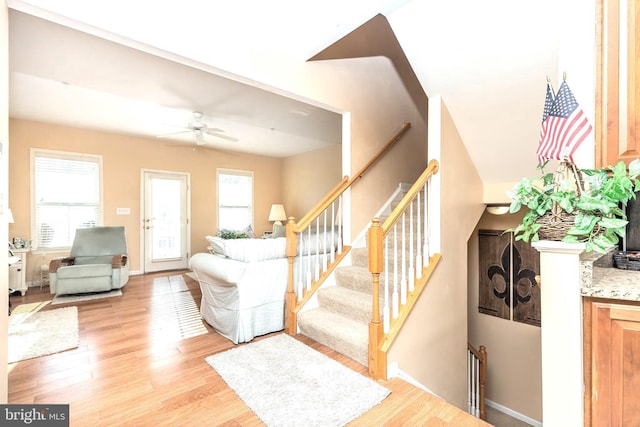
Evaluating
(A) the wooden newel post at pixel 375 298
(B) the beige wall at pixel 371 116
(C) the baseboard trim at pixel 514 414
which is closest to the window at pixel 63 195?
(B) the beige wall at pixel 371 116

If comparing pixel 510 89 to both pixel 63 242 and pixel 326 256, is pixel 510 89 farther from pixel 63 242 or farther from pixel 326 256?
pixel 63 242

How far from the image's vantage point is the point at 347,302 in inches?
103

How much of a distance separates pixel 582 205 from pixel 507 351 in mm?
3923

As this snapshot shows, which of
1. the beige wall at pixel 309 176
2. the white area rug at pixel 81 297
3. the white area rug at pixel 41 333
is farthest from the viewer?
the beige wall at pixel 309 176

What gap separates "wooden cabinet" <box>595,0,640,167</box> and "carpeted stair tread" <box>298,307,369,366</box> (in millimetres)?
1796

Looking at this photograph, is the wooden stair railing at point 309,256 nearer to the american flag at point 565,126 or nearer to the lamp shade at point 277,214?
the american flag at point 565,126

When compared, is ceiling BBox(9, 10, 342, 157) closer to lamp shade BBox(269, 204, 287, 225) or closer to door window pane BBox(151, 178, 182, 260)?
door window pane BBox(151, 178, 182, 260)

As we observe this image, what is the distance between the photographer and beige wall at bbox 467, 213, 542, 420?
13.0 feet

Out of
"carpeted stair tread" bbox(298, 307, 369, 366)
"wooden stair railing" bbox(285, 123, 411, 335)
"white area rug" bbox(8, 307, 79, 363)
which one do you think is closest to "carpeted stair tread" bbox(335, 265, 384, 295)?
"wooden stair railing" bbox(285, 123, 411, 335)

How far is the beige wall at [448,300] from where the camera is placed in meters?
2.40

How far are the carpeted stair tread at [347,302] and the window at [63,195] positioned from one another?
4.59 meters

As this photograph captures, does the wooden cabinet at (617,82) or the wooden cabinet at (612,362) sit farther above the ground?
the wooden cabinet at (617,82)

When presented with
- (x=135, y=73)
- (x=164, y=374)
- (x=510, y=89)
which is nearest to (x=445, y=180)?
(x=510, y=89)

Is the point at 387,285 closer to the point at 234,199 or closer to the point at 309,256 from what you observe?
the point at 309,256
